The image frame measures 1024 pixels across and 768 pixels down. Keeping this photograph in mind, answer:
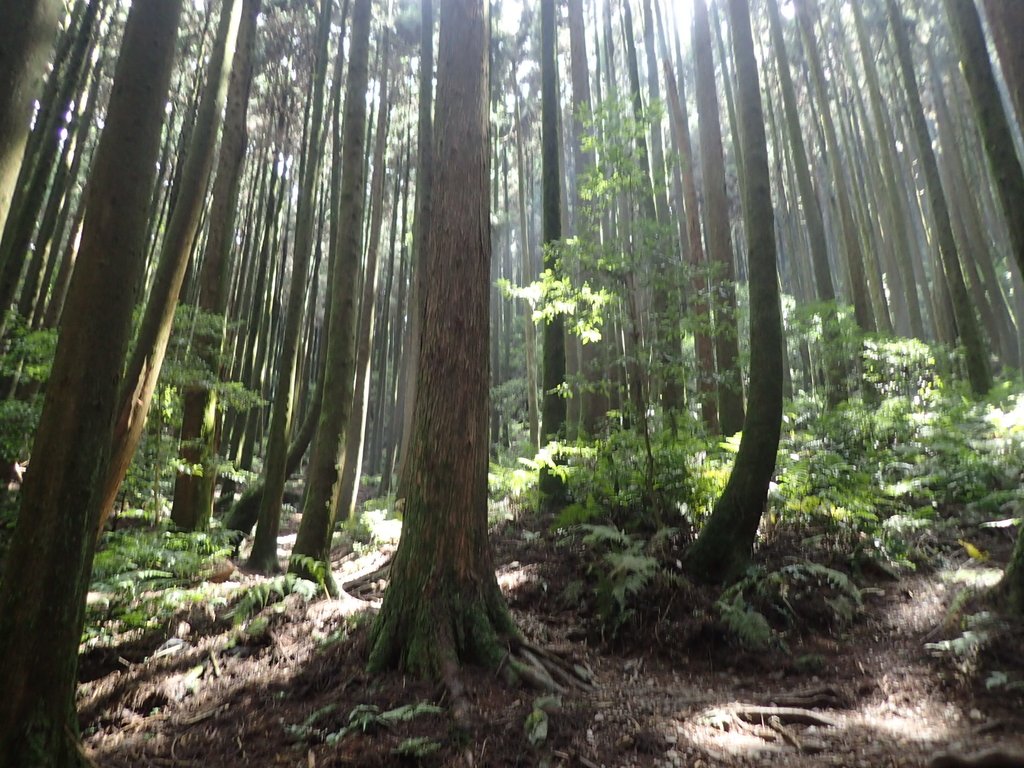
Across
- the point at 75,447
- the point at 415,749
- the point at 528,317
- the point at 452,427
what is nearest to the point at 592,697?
the point at 415,749

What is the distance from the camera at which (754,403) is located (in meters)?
5.83

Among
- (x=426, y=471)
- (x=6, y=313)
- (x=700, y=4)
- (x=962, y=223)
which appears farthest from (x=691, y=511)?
(x=962, y=223)

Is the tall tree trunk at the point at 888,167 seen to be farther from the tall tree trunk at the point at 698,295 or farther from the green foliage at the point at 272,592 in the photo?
the green foliage at the point at 272,592

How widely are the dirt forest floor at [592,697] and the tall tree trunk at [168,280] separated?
152cm

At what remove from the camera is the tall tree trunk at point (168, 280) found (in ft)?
16.7

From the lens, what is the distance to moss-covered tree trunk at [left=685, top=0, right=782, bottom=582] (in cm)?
555

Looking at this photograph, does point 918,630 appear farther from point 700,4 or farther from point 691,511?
point 700,4

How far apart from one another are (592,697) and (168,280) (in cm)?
526

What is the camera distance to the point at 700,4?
36.2ft

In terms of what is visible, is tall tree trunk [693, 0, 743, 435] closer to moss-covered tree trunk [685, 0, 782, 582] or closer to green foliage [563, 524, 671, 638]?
moss-covered tree trunk [685, 0, 782, 582]

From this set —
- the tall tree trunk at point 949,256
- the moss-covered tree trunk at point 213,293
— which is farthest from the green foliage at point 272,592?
the tall tree trunk at point 949,256

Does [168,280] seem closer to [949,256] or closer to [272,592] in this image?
[272,592]

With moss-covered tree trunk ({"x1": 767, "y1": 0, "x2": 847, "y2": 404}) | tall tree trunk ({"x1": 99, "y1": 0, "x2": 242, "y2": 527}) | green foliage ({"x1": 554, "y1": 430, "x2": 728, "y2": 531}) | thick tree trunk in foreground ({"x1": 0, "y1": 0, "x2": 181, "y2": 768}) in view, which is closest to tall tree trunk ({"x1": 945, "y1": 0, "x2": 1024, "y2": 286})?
green foliage ({"x1": 554, "y1": 430, "x2": 728, "y2": 531})

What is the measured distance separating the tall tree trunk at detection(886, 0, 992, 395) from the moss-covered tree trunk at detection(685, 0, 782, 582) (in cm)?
633
